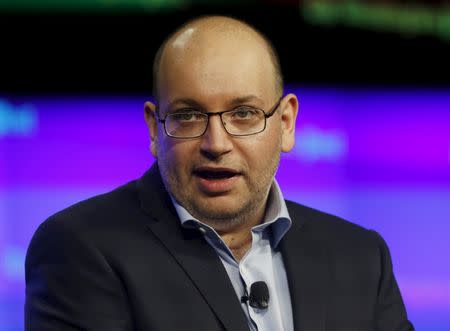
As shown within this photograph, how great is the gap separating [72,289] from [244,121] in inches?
21.8

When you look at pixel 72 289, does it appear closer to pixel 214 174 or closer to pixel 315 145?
pixel 214 174

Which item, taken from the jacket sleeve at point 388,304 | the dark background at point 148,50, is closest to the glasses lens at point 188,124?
the jacket sleeve at point 388,304

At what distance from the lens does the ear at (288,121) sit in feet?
7.71

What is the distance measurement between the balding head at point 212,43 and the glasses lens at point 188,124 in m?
0.12

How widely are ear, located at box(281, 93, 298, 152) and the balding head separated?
0.11 m

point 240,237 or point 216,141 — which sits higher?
point 216,141

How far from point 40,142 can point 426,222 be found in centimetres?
195

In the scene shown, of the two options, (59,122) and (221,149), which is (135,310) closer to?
(221,149)

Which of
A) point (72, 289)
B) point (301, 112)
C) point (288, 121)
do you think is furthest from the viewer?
point (301, 112)

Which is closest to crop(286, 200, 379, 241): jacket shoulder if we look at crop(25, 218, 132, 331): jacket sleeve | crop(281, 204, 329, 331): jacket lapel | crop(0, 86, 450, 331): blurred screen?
crop(281, 204, 329, 331): jacket lapel

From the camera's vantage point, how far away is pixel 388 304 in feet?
7.63

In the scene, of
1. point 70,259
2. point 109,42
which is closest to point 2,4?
point 109,42

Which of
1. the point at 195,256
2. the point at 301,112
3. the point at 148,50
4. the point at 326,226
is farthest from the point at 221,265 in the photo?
the point at 301,112

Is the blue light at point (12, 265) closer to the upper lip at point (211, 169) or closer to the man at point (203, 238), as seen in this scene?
the man at point (203, 238)
